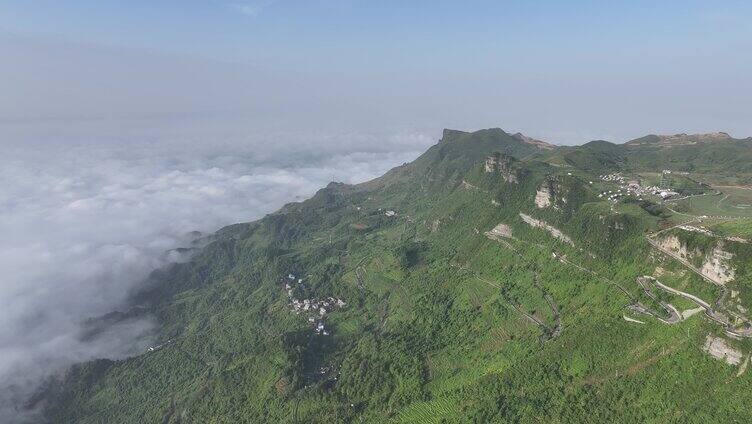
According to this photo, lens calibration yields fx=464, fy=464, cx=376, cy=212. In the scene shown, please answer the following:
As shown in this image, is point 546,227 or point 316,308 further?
point 316,308

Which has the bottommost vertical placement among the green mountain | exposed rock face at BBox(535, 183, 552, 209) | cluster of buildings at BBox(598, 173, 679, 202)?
the green mountain

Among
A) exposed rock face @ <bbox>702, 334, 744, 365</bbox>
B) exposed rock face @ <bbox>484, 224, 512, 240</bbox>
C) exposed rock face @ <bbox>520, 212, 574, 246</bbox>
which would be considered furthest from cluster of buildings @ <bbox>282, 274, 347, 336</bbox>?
exposed rock face @ <bbox>702, 334, 744, 365</bbox>

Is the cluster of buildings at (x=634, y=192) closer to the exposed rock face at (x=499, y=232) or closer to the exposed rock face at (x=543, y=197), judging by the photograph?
the exposed rock face at (x=543, y=197)

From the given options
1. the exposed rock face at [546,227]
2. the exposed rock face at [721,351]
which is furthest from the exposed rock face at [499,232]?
the exposed rock face at [721,351]

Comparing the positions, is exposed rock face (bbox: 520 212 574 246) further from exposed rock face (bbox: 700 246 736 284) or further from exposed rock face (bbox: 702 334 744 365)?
exposed rock face (bbox: 702 334 744 365)

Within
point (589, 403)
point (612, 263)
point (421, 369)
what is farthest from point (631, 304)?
point (421, 369)

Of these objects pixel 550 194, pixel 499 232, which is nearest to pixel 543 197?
pixel 550 194

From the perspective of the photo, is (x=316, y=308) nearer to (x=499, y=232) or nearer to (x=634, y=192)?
(x=499, y=232)
